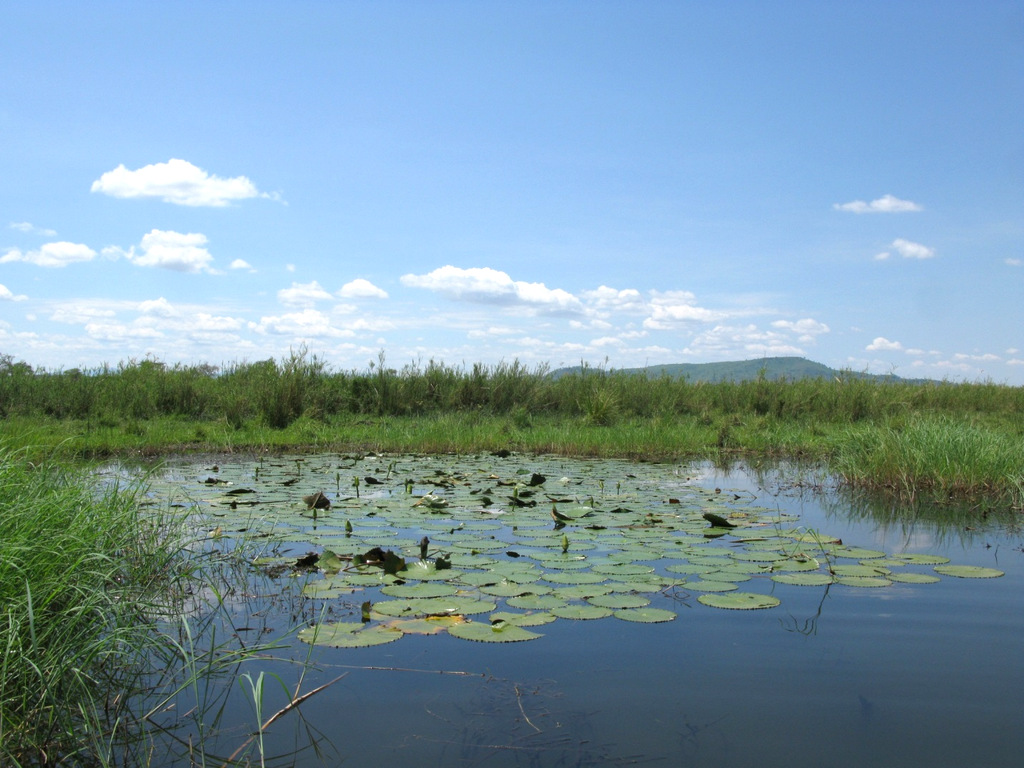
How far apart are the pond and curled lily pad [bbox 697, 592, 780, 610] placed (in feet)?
0.05

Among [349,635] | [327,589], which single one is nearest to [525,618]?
[349,635]

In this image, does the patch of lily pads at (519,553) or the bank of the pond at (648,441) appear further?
the bank of the pond at (648,441)

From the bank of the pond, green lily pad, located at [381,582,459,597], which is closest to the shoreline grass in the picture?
the bank of the pond

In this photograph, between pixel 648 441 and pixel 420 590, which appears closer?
pixel 420 590

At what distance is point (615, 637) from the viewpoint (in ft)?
10.6

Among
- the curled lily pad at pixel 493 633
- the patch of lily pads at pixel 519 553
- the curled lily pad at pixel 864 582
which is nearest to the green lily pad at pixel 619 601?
the patch of lily pads at pixel 519 553

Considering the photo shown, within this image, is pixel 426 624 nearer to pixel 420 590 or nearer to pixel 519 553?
pixel 420 590

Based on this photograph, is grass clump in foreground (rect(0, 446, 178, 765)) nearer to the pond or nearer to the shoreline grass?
the pond

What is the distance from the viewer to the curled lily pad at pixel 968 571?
420cm

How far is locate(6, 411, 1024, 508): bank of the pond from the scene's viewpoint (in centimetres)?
709

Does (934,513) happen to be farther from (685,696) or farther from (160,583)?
(160,583)

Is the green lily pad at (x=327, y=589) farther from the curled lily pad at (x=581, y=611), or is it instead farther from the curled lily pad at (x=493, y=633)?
the curled lily pad at (x=581, y=611)

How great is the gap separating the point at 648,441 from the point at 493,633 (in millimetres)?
7946

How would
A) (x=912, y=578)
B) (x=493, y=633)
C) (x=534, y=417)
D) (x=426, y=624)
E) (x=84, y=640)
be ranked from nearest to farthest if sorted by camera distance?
(x=84, y=640) < (x=493, y=633) < (x=426, y=624) < (x=912, y=578) < (x=534, y=417)
